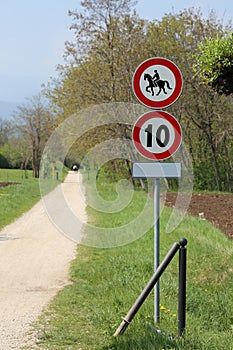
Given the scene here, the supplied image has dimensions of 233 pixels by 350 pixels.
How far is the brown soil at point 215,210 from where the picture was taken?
43.7 ft

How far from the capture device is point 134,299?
22.0 ft

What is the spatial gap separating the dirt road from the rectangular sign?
77.7 inches

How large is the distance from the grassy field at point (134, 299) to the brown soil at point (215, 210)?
227cm

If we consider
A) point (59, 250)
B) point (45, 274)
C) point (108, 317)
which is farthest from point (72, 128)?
point (108, 317)

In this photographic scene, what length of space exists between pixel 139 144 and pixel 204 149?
23.6 m

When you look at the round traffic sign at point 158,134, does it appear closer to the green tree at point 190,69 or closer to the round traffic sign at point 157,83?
the round traffic sign at point 157,83

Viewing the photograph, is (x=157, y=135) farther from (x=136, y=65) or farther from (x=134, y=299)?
(x=136, y=65)

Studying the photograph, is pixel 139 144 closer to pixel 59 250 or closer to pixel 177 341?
pixel 177 341

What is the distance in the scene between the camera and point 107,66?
27.5 metres

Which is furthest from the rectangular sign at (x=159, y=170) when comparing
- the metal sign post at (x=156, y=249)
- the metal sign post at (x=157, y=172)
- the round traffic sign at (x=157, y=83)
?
the round traffic sign at (x=157, y=83)

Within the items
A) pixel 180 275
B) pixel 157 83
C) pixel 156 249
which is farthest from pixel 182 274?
pixel 157 83

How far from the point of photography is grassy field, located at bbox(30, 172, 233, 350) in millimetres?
5270

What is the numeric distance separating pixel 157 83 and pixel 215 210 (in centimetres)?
1159

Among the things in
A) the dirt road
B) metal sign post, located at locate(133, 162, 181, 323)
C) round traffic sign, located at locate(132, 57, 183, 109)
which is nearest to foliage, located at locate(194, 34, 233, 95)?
Answer: round traffic sign, located at locate(132, 57, 183, 109)
